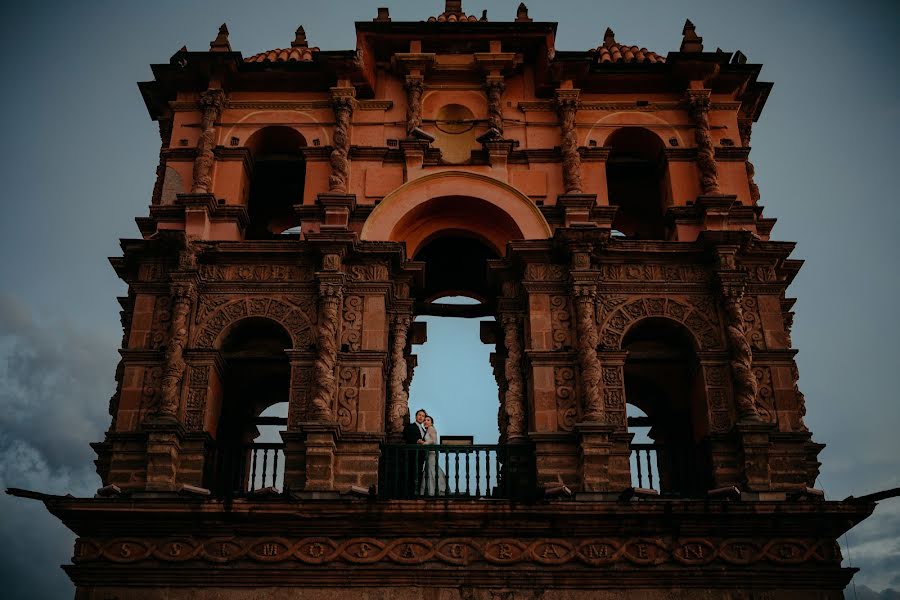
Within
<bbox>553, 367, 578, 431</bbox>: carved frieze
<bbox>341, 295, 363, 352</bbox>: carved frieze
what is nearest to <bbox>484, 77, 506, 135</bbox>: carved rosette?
<bbox>341, 295, 363, 352</bbox>: carved frieze

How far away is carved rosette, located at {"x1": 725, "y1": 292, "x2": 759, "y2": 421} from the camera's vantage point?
Answer: 19531mm

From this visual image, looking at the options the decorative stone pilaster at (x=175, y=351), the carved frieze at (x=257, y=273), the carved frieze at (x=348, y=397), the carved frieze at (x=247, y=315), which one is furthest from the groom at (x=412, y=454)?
the decorative stone pilaster at (x=175, y=351)

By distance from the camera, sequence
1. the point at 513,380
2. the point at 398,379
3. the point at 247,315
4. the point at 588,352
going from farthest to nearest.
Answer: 1. the point at 398,379
2. the point at 247,315
3. the point at 513,380
4. the point at 588,352

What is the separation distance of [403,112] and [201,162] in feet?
14.2

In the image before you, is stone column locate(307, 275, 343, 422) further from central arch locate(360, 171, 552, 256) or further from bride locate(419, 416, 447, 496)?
bride locate(419, 416, 447, 496)

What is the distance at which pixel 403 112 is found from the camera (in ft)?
77.6

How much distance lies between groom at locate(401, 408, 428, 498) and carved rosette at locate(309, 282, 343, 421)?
62.3 inches

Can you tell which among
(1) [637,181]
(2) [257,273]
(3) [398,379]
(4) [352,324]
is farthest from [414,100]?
(3) [398,379]

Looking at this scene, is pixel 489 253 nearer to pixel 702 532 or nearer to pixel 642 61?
pixel 642 61

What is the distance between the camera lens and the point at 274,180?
82.9 ft

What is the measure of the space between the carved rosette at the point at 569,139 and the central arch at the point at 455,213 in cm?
94

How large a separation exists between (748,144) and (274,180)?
10.6m

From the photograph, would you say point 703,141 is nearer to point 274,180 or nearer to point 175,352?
point 274,180

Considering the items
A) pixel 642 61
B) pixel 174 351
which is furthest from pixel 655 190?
pixel 174 351
